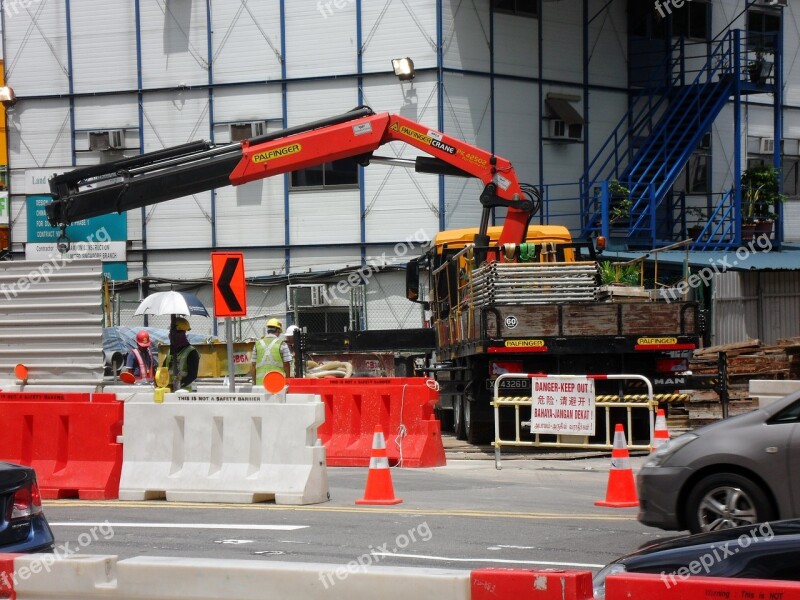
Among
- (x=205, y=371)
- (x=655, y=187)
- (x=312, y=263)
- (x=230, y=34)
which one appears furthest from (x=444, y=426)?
→ (x=230, y=34)

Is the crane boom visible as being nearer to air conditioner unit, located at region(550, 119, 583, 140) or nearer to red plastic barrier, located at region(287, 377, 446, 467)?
red plastic barrier, located at region(287, 377, 446, 467)

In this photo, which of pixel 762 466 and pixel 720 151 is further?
pixel 720 151

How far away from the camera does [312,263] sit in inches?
1314

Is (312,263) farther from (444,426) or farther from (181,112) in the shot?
(444,426)

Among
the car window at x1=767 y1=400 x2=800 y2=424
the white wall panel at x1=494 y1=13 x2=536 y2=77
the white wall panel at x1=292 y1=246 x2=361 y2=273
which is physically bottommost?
the car window at x1=767 y1=400 x2=800 y2=424

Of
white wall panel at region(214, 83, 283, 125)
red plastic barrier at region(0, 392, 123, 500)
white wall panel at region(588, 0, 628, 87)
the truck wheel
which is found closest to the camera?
red plastic barrier at region(0, 392, 123, 500)

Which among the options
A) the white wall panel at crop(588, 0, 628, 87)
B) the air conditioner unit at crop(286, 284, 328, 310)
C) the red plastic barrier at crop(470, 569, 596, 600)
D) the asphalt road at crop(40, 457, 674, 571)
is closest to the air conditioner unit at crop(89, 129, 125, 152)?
the air conditioner unit at crop(286, 284, 328, 310)

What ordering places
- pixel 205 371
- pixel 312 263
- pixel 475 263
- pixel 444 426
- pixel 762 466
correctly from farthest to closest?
1. pixel 312 263
2. pixel 205 371
3. pixel 444 426
4. pixel 475 263
5. pixel 762 466

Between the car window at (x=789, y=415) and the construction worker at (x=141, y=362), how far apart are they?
54.1 ft

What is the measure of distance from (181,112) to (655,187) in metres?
Answer: 13.6

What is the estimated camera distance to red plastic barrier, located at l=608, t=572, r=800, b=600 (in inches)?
174

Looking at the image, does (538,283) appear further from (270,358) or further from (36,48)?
(36,48)

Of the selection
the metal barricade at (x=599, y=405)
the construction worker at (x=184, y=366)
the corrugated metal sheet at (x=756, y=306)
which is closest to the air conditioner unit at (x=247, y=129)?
the corrugated metal sheet at (x=756, y=306)

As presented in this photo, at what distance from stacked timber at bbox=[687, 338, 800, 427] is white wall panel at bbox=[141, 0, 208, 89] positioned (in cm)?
1808
